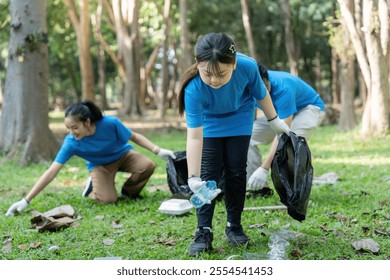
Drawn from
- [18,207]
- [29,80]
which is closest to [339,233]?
[18,207]

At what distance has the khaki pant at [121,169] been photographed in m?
5.77

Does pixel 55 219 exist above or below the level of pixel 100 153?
below

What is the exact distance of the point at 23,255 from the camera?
12.6ft

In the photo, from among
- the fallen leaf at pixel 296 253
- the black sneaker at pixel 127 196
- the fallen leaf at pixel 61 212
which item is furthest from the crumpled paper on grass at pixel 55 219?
the fallen leaf at pixel 296 253

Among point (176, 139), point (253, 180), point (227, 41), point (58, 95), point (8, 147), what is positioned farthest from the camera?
point (58, 95)

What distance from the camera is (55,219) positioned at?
15.9 ft

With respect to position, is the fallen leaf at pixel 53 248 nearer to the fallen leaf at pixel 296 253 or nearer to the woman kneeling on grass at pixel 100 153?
the woman kneeling on grass at pixel 100 153

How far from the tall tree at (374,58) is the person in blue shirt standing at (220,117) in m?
6.59

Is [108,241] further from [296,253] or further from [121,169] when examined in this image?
[121,169]

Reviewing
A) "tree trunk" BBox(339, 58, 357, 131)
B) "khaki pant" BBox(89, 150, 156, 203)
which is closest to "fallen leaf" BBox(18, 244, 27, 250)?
"khaki pant" BBox(89, 150, 156, 203)

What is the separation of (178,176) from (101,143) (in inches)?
34.0

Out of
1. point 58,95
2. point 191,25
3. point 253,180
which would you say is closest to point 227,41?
point 253,180

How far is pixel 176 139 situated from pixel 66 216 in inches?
313

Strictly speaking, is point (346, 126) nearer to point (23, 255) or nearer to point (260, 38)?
point (23, 255)
